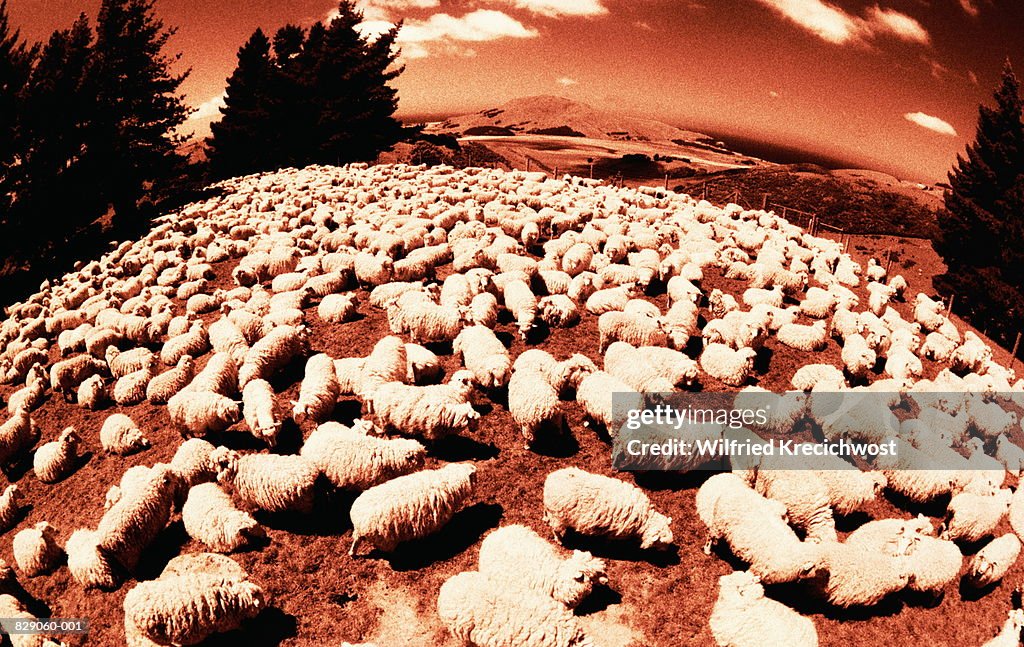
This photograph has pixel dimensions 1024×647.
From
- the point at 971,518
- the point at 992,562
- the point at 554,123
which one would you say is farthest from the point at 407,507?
the point at 554,123

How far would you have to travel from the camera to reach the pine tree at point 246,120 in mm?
43594

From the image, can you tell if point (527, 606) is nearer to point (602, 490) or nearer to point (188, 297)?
point (602, 490)

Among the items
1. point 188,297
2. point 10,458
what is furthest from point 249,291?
point 10,458

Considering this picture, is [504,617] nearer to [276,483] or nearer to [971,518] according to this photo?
[276,483]

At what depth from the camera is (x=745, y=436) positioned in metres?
8.01

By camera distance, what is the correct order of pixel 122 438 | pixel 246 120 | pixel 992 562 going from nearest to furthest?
pixel 992 562, pixel 122 438, pixel 246 120

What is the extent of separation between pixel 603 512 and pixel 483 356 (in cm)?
412

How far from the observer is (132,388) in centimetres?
1088

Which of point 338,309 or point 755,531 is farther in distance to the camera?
point 338,309

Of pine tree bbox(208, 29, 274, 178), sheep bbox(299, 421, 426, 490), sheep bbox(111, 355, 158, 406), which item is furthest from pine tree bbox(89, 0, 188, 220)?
sheep bbox(299, 421, 426, 490)

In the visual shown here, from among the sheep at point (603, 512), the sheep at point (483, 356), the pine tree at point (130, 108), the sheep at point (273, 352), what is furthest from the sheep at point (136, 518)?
the pine tree at point (130, 108)

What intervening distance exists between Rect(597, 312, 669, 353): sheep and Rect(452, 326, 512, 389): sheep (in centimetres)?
233

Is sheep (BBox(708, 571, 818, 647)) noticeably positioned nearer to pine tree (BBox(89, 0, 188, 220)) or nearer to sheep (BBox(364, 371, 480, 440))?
sheep (BBox(364, 371, 480, 440))

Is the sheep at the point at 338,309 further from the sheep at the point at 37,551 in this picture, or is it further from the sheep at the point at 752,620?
the sheep at the point at 752,620
